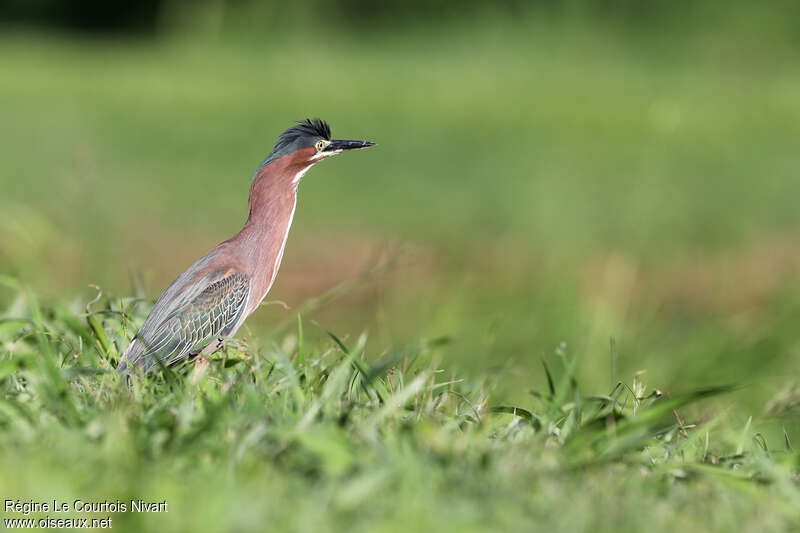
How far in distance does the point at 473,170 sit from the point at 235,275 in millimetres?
6656

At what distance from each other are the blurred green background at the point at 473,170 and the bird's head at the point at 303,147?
694 mm

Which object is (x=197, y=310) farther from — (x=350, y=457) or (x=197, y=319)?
(x=350, y=457)

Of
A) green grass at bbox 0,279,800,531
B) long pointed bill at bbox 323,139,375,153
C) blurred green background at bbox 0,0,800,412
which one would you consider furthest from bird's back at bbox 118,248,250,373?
blurred green background at bbox 0,0,800,412

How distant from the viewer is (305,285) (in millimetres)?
6797

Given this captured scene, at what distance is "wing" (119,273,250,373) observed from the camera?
260 centimetres

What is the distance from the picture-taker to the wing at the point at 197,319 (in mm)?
2604

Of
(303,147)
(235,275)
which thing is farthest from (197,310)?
(303,147)

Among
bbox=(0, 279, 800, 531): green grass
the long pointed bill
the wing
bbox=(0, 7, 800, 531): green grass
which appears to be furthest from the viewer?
the long pointed bill

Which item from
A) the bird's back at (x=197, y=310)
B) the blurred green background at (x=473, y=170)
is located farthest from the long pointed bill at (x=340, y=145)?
the blurred green background at (x=473, y=170)

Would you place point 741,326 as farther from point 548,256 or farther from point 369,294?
point 369,294

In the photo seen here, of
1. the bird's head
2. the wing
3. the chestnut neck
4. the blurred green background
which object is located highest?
the bird's head

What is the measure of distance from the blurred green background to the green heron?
731 millimetres

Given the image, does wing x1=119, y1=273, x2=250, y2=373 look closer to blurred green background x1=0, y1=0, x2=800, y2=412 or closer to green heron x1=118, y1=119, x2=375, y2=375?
green heron x1=118, y1=119, x2=375, y2=375

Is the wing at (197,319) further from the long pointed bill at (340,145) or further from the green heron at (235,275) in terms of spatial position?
the long pointed bill at (340,145)
